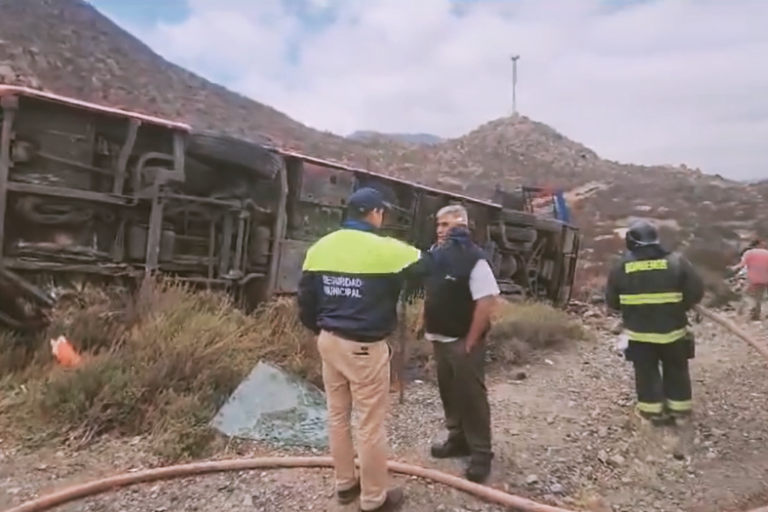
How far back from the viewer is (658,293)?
5.81 metres

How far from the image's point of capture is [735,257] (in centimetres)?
2116

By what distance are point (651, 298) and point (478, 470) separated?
209 cm

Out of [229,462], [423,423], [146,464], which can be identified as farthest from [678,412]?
[146,464]

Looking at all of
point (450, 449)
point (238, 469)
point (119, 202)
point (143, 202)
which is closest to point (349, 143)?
point (143, 202)

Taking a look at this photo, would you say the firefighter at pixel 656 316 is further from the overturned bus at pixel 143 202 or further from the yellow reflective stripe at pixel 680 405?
the overturned bus at pixel 143 202

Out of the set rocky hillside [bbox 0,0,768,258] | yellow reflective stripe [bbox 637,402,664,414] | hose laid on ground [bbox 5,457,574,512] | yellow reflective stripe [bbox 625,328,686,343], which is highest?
rocky hillside [bbox 0,0,768,258]

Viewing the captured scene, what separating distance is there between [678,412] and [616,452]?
82 centimetres

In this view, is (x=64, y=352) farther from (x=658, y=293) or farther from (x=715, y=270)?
(x=715, y=270)

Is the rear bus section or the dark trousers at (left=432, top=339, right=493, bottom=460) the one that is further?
the rear bus section

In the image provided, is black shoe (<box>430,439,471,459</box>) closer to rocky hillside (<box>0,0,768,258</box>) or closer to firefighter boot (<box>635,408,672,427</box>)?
firefighter boot (<box>635,408,672,427</box>)

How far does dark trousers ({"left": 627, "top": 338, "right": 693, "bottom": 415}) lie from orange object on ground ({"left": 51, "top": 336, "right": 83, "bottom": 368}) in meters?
4.27

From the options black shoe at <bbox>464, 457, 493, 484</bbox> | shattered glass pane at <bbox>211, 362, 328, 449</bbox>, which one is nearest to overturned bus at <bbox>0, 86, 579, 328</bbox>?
shattered glass pane at <bbox>211, 362, 328, 449</bbox>

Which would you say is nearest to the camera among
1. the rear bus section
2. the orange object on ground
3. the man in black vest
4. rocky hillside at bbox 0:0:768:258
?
the man in black vest

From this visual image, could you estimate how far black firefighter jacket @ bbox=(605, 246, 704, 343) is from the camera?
5793 millimetres
